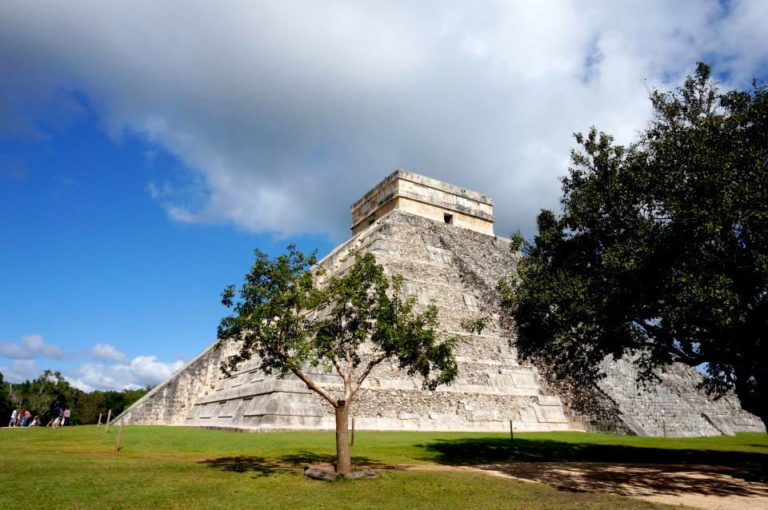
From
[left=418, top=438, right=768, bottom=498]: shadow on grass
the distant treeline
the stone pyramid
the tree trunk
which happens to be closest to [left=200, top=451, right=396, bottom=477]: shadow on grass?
the tree trunk

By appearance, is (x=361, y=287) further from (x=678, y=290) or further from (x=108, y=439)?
(x=108, y=439)

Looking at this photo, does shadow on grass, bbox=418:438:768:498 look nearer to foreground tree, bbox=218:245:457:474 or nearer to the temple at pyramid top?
foreground tree, bbox=218:245:457:474

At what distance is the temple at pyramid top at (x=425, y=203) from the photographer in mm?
29516

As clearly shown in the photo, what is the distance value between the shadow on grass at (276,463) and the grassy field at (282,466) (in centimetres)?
2

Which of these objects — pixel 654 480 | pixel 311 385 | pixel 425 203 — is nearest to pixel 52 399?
pixel 425 203

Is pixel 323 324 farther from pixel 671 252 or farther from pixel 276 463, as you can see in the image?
pixel 671 252

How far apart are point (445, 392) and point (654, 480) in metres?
9.29

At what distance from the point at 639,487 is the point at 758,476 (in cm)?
309

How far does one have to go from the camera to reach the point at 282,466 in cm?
1036

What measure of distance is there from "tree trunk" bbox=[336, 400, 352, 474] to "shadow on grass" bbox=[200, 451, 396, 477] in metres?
0.92

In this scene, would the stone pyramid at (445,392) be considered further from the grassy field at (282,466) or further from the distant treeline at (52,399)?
the distant treeline at (52,399)

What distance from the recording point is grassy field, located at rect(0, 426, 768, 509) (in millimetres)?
7477

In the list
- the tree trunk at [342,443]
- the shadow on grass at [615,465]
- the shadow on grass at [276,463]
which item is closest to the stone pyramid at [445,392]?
the shadow on grass at [615,465]

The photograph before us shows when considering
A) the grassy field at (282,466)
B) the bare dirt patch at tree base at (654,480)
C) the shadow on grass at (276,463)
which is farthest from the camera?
the shadow on grass at (276,463)
